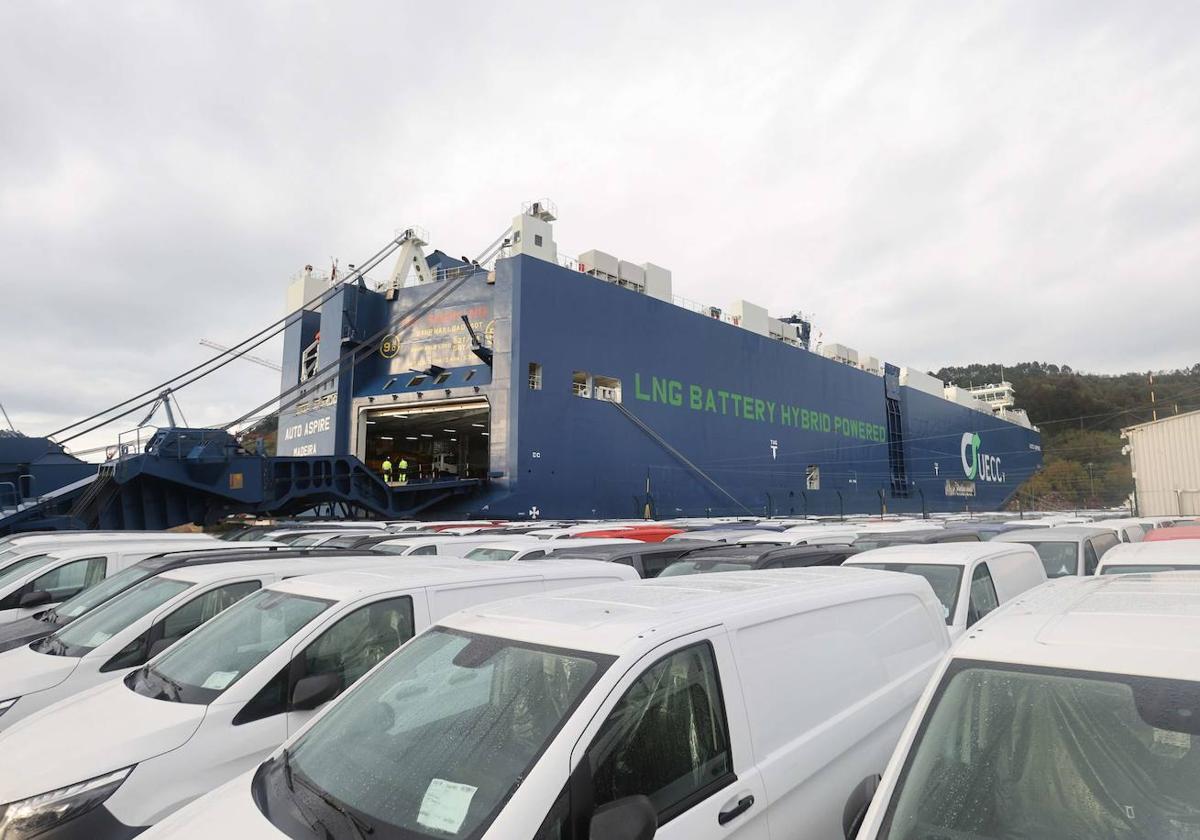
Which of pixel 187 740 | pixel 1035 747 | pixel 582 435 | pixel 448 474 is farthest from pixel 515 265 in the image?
pixel 1035 747

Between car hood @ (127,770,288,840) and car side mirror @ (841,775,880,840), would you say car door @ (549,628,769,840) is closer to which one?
car side mirror @ (841,775,880,840)

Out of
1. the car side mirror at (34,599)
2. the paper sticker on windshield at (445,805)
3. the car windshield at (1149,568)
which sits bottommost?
the paper sticker on windshield at (445,805)

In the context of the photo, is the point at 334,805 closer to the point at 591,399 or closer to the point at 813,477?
the point at 591,399

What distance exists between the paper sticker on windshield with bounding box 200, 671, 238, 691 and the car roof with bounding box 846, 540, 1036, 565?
446cm

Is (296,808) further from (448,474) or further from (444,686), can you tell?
(448,474)

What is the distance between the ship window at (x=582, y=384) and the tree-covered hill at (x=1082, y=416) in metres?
19.6

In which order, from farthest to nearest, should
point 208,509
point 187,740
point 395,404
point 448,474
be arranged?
point 448,474, point 395,404, point 208,509, point 187,740

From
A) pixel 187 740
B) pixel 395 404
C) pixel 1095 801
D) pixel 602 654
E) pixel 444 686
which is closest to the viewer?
pixel 1095 801

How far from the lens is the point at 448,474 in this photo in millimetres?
26766

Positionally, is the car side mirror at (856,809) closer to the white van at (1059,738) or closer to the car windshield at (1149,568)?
the white van at (1059,738)

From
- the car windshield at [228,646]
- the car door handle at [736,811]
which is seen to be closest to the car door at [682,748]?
the car door handle at [736,811]

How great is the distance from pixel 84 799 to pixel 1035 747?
3.25m

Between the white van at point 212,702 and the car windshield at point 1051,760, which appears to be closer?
the car windshield at point 1051,760

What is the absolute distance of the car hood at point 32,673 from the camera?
13.8 ft
